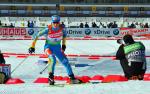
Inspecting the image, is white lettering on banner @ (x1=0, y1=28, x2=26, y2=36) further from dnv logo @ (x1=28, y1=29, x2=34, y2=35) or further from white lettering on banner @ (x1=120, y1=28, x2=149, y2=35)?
white lettering on banner @ (x1=120, y1=28, x2=149, y2=35)

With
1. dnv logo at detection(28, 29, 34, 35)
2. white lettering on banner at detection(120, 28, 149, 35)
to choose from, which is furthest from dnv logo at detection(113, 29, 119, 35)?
dnv logo at detection(28, 29, 34, 35)

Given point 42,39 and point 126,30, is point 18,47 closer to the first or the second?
point 42,39

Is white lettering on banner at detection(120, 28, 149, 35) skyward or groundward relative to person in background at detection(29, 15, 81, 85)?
groundward

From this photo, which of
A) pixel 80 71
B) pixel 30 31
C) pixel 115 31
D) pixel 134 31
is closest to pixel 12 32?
pixel 30 31

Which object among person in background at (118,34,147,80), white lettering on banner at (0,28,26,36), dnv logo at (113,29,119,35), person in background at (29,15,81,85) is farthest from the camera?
dnv logo at (113,29,119,35)

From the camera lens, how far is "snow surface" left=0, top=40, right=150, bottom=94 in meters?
5.85

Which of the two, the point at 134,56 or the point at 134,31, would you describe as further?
the point at 134,31

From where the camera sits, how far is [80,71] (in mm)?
13742

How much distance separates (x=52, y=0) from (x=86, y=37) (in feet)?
103

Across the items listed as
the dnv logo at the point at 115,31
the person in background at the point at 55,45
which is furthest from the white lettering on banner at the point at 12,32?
the person in background at the point at 55,45

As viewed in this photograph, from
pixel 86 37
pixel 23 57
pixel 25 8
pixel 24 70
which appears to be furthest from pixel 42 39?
pixel 25 8

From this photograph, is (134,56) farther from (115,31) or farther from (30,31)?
(115,31)

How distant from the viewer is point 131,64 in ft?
27.1

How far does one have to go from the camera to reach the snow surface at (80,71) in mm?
5852
